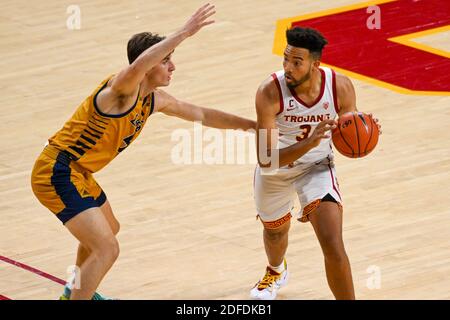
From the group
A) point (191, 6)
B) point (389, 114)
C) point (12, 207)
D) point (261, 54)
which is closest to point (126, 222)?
point (12, 207)

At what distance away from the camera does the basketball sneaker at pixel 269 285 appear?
912cm

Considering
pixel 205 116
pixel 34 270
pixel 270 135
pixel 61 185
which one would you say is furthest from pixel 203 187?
pixel 61 185

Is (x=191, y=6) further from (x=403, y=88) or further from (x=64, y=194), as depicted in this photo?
(x=64, y=194)

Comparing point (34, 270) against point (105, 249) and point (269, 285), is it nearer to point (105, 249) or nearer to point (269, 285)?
point (105, 249)

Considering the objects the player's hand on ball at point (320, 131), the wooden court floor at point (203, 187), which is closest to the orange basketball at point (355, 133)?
the player's hand on ball at point (320, 131)

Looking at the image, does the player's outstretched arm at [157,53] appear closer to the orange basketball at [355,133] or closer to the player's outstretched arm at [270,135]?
the player's outstretched arm at [270,135]

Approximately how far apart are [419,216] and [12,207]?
3.54 m

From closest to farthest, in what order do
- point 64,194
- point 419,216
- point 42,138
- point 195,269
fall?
point 64,194, point 195,269, point 419,216, point 42,138

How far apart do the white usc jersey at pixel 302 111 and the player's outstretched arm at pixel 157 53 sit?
0.93m

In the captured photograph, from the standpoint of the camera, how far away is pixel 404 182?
11094 millimetres

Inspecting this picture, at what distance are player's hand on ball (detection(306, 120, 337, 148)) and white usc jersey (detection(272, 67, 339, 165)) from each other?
1.47 feet

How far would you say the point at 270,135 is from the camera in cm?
843

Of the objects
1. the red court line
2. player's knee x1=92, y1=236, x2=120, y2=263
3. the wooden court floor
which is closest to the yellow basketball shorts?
player's knee x1=92, y1=236, x2=120, y2=263

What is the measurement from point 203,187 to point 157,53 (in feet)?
11.7
